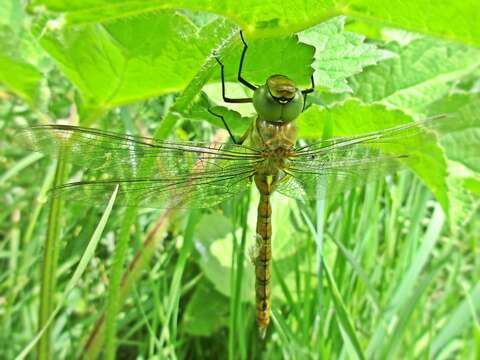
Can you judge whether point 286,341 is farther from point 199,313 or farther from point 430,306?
point 430,306

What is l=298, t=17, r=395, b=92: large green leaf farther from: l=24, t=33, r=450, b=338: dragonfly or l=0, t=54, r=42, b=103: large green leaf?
l=0, t=54, r=42, b=103: large green leaf

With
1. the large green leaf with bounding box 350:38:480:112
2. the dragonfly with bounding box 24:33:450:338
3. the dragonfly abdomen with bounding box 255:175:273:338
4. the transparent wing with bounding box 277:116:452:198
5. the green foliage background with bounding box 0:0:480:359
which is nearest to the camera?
the green foliage background with bounding box 0:0:480:359

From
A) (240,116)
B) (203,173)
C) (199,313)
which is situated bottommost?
(199,313)

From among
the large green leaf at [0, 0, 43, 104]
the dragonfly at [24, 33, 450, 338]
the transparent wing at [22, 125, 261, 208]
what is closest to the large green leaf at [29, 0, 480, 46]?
the dragonfly at [24, 33, 450, 338]

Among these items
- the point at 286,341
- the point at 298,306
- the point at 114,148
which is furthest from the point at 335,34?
the point at 298,306

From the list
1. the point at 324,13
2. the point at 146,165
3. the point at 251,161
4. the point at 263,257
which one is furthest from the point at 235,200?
the point at 324,13

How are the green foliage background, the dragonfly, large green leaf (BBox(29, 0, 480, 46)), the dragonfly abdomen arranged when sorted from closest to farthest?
large green leaf (BBox(29, 0, 480, 46)) < the green foliage background < the dragonfly < the dragonfly abdomen
